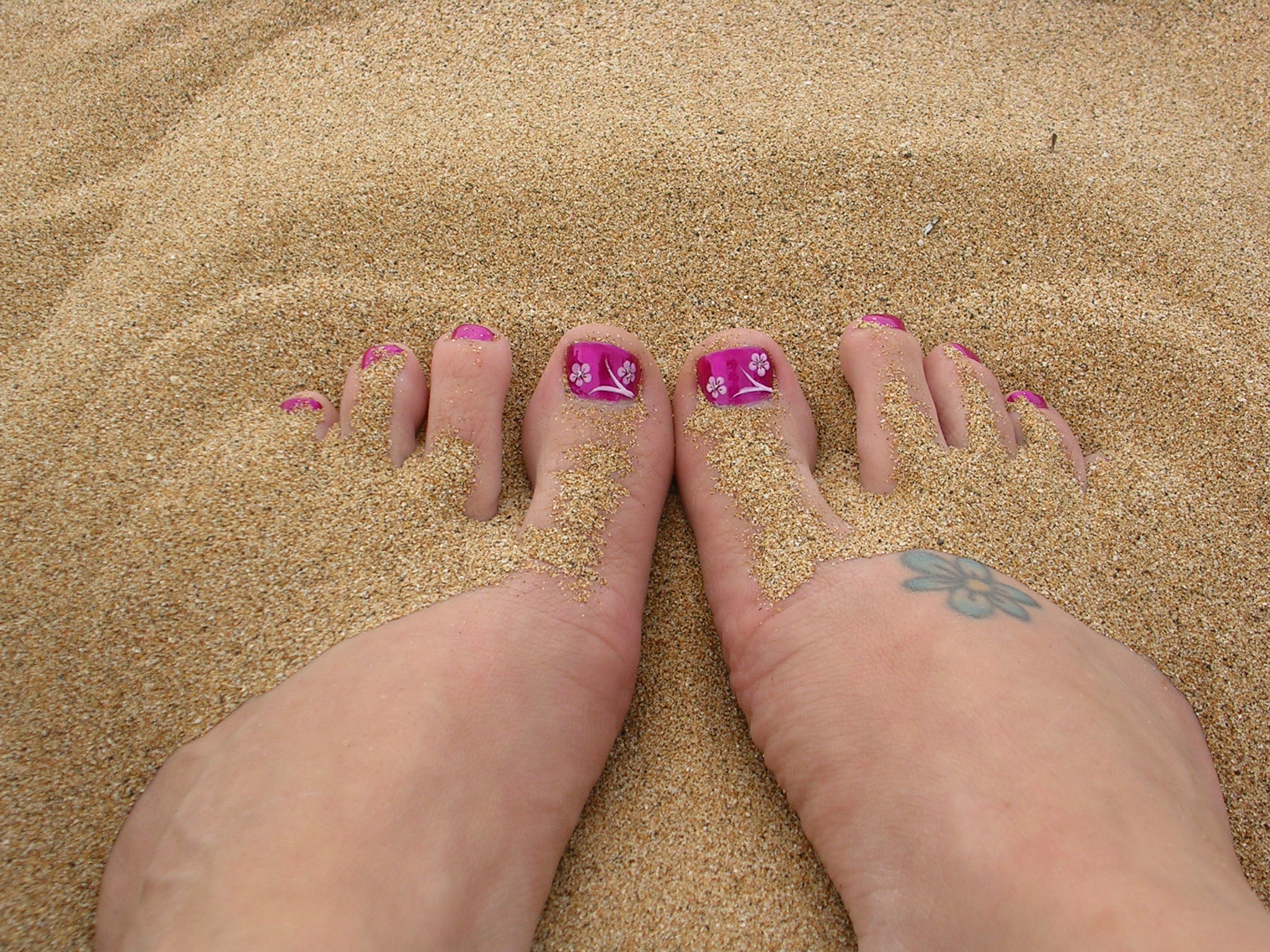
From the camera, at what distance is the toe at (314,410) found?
1333mm

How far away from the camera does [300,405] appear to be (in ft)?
4.40

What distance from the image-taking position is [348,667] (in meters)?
1.10

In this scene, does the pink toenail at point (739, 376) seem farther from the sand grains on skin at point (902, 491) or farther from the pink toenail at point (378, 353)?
the pink toenail at point (378, 353)

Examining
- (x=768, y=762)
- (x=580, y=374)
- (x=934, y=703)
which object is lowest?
(x=768, y=762)

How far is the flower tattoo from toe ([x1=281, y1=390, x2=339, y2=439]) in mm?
910

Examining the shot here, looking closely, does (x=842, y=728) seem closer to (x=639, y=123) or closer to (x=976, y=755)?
(x=976, y=755)

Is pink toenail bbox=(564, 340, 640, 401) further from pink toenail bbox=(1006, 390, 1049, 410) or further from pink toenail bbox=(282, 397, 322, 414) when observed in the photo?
pink toenail bbox=(1006, 390, 1049, 410)

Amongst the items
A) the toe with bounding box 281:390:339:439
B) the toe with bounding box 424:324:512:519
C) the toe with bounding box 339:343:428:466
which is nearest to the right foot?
the toe with bounding box 424:324:512:519

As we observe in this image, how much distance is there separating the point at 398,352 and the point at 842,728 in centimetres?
89

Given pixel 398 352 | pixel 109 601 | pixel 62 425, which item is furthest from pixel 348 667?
pixel 62 425

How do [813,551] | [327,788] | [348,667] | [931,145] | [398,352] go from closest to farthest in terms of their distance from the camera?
[327,788], [348,667], [813,551], [398,352], [931,145]

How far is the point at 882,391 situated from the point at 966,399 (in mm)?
144

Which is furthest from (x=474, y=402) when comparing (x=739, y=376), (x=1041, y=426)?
(x=1041, y=426)

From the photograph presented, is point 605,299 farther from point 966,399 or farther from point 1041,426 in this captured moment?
point 1041,426
